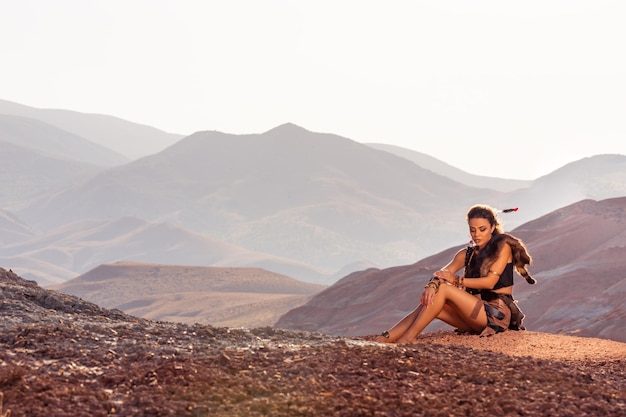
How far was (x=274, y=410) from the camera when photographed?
214 inches

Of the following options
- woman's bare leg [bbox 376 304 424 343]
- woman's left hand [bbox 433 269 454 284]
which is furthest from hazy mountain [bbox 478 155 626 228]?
woman's left hand [bbox 433 269 454 284]

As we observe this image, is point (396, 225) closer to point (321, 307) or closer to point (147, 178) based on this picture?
point (147, 178)

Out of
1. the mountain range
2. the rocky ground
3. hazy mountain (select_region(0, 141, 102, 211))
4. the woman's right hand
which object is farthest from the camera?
hazy mountain (select_region(0, 141, 102, 211))

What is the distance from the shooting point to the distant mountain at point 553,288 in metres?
28.7

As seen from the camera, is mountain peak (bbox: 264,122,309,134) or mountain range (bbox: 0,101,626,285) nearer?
mountain range (bbox: 0,101,626,285)

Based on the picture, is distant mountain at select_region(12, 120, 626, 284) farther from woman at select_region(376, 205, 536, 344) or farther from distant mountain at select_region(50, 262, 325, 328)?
woman at select_region(376, 205, 536, 344)

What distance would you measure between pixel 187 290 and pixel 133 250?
5198 cm

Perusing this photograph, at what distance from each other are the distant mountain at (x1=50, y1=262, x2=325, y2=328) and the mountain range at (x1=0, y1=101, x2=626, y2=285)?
114 ft

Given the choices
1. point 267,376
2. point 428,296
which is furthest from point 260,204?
point 267,376

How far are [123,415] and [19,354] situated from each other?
6.19ft

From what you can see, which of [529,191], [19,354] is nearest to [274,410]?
[19,354]

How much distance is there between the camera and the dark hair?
870 centimetres

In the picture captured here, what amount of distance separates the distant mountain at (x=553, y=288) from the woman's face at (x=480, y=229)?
16134 millimetres

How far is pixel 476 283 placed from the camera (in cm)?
872
